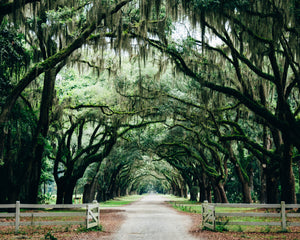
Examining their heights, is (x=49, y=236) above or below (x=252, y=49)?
below

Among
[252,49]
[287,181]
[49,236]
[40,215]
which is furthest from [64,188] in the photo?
[252,49]

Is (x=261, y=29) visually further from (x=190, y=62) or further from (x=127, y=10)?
(x=127, y=10)

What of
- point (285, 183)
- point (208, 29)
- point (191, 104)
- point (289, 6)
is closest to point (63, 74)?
point (191, 104)

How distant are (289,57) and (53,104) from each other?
455 inches

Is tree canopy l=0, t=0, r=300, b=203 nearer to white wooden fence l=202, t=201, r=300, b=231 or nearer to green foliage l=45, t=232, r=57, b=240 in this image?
white wooden fence l=202, t=201, r=300, b=231

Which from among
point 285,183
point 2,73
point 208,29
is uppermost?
point 208,29

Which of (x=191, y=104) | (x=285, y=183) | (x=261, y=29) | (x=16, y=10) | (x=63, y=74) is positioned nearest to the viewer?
(x=16, y=10)

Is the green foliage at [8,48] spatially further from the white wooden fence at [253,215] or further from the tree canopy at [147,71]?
the white wooden fence at [253,215]

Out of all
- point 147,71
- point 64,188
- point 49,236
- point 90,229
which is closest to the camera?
point 49,236

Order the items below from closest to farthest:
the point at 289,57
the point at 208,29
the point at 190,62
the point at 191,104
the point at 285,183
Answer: the point at 289,57 < the point at 208,29 < the point at 190,62 < the point at 285,183 < the point at 191,104

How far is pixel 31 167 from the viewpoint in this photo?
52.4 feet

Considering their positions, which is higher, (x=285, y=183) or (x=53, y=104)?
(x=53, y=104)

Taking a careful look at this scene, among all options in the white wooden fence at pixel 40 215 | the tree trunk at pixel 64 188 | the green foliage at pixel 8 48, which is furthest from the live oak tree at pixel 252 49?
the tree trunk at pixel 64 188

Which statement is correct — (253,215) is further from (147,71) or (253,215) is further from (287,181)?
(147,71)
